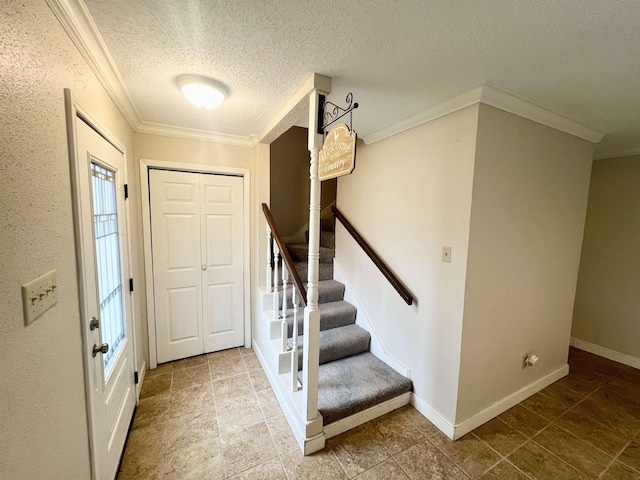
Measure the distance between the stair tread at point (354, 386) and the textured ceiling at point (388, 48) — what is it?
207 cm

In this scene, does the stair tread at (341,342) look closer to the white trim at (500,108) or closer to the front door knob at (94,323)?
the front door knob at (94,323)

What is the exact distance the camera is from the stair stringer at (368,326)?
7.14 feet

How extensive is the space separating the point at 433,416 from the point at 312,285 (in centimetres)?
138

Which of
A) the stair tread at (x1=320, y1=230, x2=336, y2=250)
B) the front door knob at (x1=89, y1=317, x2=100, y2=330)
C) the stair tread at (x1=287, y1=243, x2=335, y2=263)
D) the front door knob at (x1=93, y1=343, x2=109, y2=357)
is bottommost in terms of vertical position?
the front door knob at (x1=93, y1=343, x2=109, y2=357)

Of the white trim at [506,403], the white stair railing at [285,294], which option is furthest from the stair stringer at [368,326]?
the white stair railing at [285,294]

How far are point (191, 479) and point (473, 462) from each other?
166 cm

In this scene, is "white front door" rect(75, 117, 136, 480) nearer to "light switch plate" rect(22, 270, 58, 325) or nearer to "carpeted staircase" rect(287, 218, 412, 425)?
"light switch plate" rect(22, 270, 58, 325)

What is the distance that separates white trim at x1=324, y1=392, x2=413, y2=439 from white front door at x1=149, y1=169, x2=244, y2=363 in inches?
59.8

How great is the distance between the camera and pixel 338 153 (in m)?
1.29

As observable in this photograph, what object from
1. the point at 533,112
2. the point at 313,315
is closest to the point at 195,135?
the point at 313,315

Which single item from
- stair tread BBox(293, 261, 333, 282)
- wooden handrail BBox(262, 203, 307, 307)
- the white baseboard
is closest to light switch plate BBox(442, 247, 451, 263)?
wooden handrail BBox(262, 203, 307, 307)

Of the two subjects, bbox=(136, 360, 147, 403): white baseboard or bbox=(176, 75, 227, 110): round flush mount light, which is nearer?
bbox=(176, 75, 227, 110): round flush mount light

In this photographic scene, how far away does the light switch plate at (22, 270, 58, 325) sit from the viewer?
73 cm

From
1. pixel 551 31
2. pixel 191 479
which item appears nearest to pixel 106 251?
pixel 191 479
